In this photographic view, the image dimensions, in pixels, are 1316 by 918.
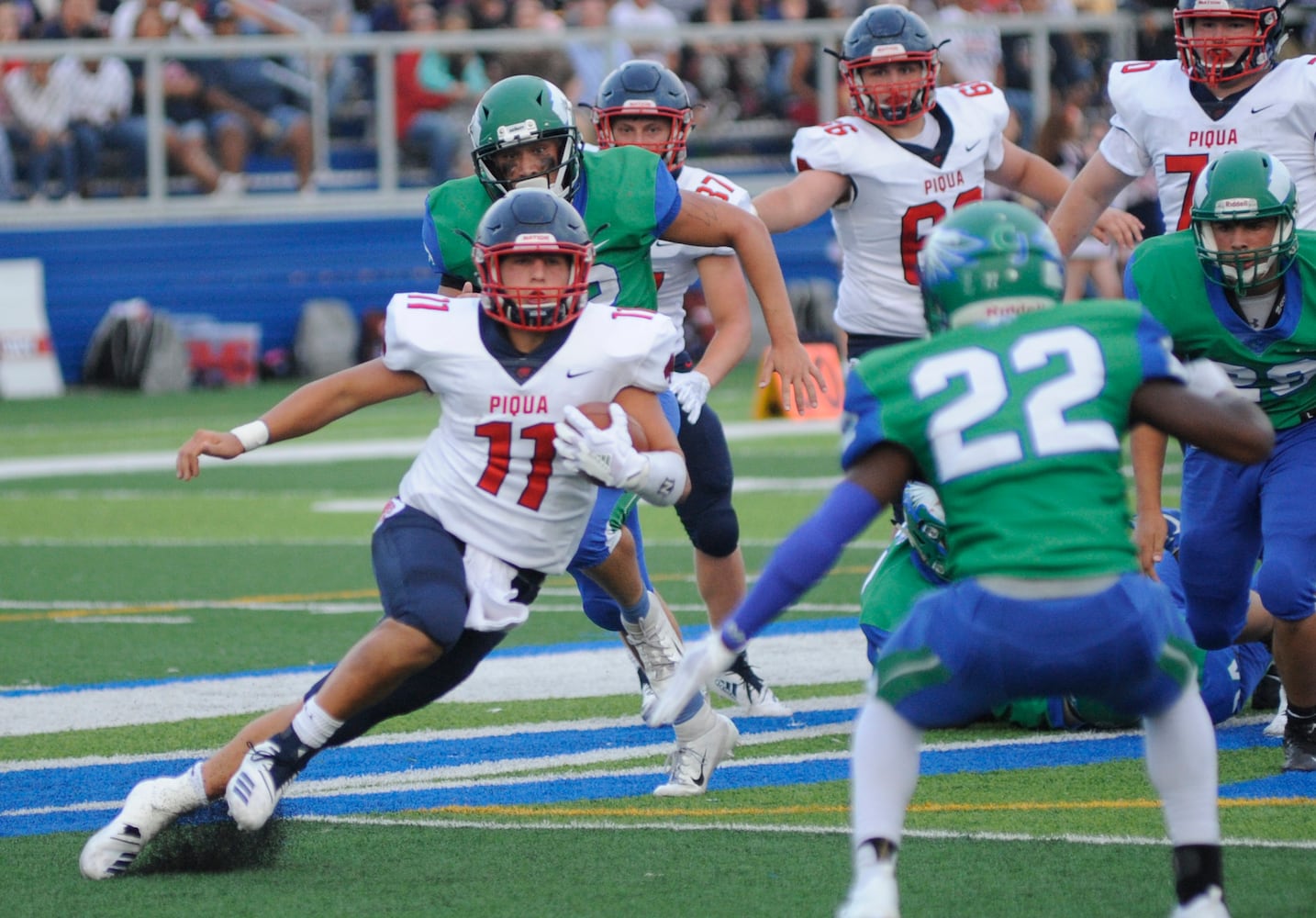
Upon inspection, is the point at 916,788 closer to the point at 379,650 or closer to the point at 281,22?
the point at 379,650

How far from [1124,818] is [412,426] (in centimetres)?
1060

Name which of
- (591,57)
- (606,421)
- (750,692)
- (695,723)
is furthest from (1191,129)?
(591,57)

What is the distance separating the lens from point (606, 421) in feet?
14.7

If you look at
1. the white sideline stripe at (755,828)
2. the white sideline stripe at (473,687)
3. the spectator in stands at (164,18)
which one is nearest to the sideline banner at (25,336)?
the spectator in stands at (164,18)

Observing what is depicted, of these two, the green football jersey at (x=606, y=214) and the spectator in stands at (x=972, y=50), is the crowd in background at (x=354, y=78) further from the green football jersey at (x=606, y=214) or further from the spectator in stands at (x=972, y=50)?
the green football jersey at (x=606, y=214)

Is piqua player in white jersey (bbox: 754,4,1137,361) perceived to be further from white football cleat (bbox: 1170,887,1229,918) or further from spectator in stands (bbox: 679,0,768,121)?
spectator in stands (bbox: 679,0,768,121)

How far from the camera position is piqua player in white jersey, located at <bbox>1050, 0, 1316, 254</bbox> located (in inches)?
239

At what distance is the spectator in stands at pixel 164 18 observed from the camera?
17.4 meters

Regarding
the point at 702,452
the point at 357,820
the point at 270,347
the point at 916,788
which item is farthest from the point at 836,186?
the point at 270,347

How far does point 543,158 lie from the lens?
17.4 ft

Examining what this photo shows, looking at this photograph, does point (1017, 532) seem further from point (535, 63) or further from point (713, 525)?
point (535, 63)

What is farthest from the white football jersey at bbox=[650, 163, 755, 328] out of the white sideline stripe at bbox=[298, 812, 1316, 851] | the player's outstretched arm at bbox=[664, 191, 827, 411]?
the white sideline stripe at bbox=[298, 812, 1316, 851]

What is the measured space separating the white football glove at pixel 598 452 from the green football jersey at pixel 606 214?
1.18 meters

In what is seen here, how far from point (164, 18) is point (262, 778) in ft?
46.8
